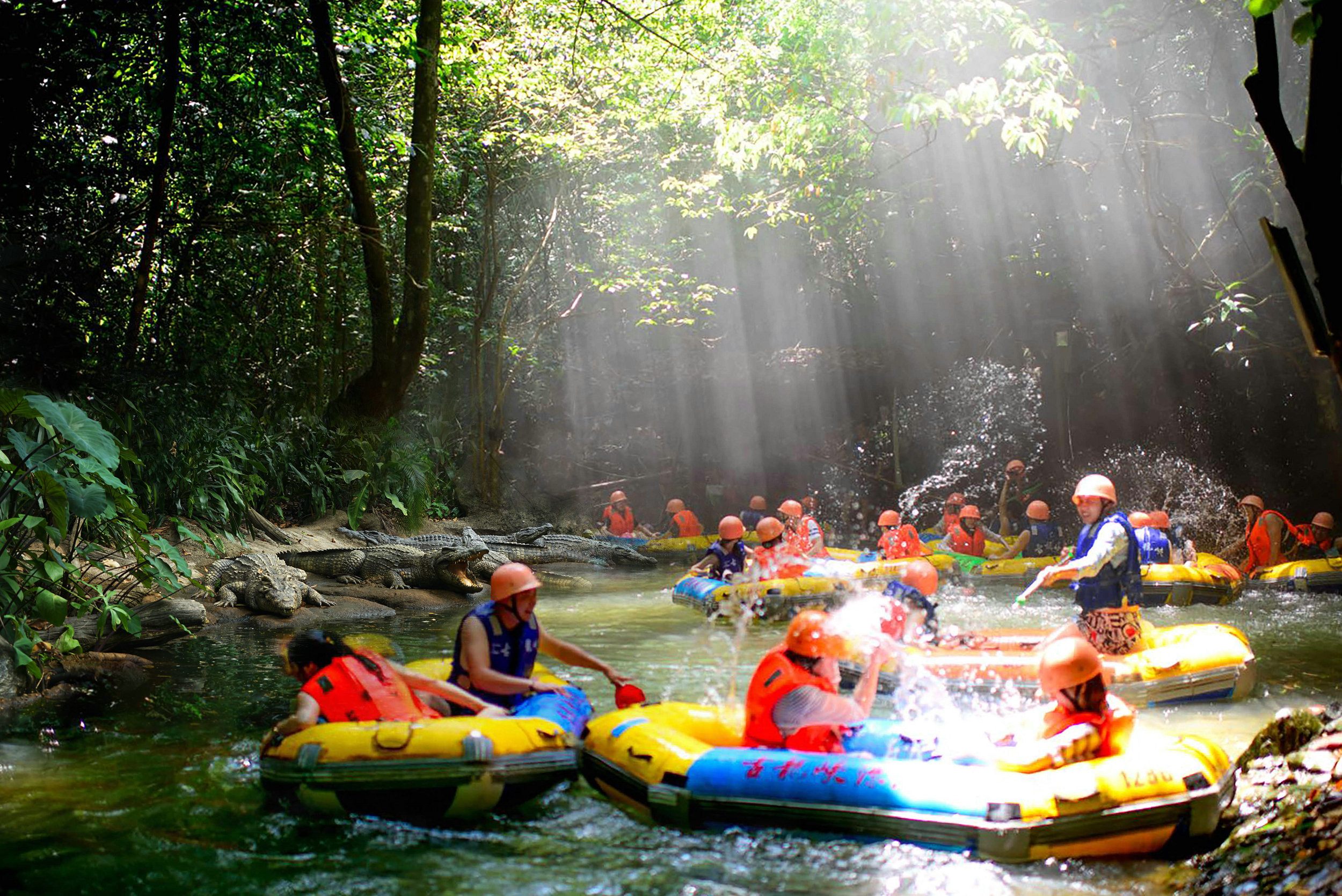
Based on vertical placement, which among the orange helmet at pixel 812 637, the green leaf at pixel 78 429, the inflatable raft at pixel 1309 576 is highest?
the green leaf at pixel 78 429

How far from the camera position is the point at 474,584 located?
13883 millimetres

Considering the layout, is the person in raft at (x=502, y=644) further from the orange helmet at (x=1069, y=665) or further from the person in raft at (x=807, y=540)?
the person in raft at (x=807, y=540)

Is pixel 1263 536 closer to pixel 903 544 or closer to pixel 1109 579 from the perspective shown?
pixel 903 544

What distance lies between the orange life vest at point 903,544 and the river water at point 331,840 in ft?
21.1

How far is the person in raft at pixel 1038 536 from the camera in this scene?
14.4 metres

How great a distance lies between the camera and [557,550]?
18047 millimetres

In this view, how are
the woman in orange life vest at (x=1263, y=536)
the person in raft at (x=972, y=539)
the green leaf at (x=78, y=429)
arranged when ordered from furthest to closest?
the person in raft at (x=972, y=539)
the woman in orange life vest at (x=1263, y=536)
the green leaf at (x=78, y=429)

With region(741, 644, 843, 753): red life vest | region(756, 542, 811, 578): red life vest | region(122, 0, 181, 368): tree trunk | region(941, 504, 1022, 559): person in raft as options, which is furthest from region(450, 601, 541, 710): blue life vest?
region(941, 504, 1022, 559): person in raft

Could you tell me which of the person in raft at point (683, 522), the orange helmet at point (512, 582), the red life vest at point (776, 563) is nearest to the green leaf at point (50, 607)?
the orange helmet at point (512, 582)

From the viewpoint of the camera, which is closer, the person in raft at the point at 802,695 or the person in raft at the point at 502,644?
the person in raft at the point at 802,695

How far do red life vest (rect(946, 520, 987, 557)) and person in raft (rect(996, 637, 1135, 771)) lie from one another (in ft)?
35.0

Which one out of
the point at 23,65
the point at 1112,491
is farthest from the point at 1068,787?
the point at 23,65

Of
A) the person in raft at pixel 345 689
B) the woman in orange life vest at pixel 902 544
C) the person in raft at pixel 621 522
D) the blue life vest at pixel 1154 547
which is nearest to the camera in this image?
the person in raft at pixel 345 689

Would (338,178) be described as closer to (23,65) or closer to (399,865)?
(23,65)
